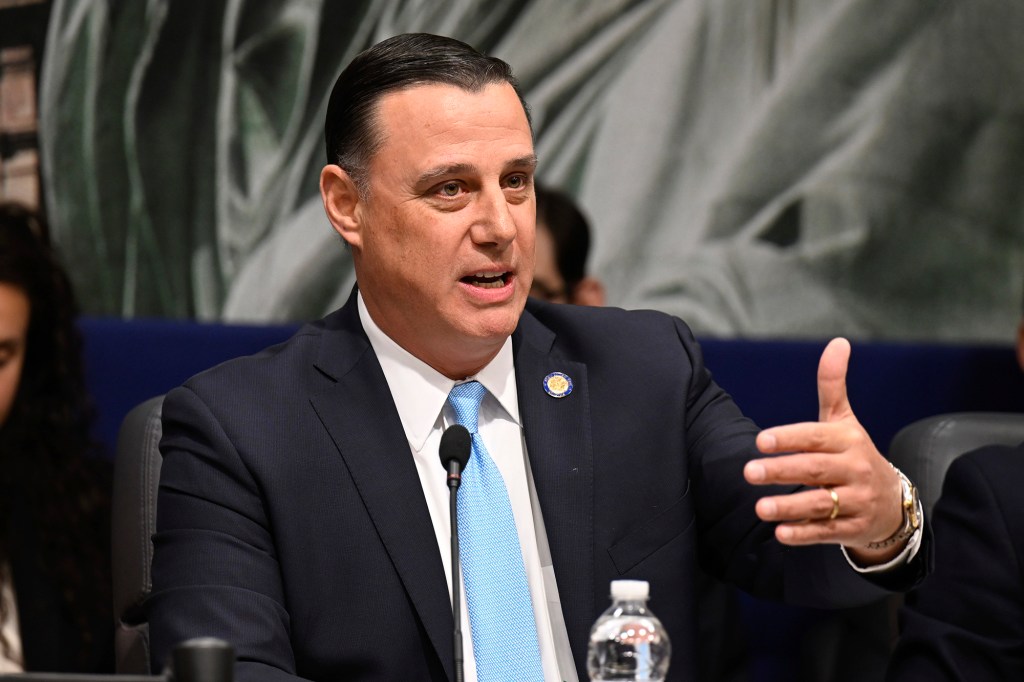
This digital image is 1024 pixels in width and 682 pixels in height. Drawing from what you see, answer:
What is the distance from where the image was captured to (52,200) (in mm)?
3572

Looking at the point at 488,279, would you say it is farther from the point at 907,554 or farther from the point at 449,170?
the point at 907,554

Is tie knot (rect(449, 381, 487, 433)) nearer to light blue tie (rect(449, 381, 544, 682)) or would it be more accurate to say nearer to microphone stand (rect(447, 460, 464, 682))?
light blue tie (rect(449, 381, 544, 682))

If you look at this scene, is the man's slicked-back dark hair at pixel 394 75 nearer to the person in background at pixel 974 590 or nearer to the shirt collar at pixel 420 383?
the shirt collar at pixel 420 383

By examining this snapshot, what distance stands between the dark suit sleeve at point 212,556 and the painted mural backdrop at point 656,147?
170cm

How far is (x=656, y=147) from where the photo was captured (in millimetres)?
3625

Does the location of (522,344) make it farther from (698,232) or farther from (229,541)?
(698,232)

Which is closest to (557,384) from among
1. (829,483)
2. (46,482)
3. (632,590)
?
(829,483)

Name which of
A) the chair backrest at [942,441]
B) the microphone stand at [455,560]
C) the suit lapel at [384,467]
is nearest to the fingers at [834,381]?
the microphone stand at [455,560]

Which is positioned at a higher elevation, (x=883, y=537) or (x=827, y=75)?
(x=827, y=75)

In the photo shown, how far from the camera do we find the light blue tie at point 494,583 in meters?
1.80

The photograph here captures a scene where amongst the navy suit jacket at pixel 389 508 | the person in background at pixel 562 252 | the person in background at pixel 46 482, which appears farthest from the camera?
the person in background at pixel 562 252

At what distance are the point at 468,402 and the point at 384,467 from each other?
7.2 inches

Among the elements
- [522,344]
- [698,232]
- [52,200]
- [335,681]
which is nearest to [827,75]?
[698,232]

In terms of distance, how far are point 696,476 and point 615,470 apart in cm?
16
